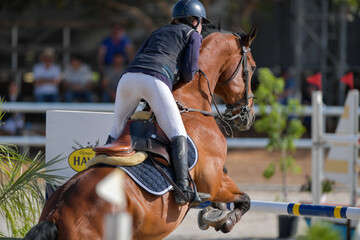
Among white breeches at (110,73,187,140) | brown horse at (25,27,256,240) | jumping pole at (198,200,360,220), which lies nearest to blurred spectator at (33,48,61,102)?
brown horse at (25,27,256,240)

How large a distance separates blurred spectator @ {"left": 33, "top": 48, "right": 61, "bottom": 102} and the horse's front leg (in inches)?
331

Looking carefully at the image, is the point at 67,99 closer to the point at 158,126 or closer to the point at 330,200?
the point at 330,200

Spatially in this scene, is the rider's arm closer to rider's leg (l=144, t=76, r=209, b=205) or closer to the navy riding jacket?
the navy riding jacket

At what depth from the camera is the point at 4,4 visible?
16484mm

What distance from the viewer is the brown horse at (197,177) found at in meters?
3.11

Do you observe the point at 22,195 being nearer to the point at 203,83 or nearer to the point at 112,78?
the point at 203,83

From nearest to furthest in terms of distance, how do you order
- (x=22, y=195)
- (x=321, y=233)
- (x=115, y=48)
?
(x=321, y=233) < (x=22, y=195) < (x=115, y=48)

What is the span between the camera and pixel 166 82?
151 inches

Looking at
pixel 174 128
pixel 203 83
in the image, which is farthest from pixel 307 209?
pixel 174 128

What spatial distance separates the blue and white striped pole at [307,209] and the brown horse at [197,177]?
0.17 metres

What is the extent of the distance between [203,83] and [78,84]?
9.01 m

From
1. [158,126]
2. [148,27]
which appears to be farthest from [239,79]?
[148,27]

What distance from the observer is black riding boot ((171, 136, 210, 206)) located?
12.1 ft

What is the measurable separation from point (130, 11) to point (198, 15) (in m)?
12.1
